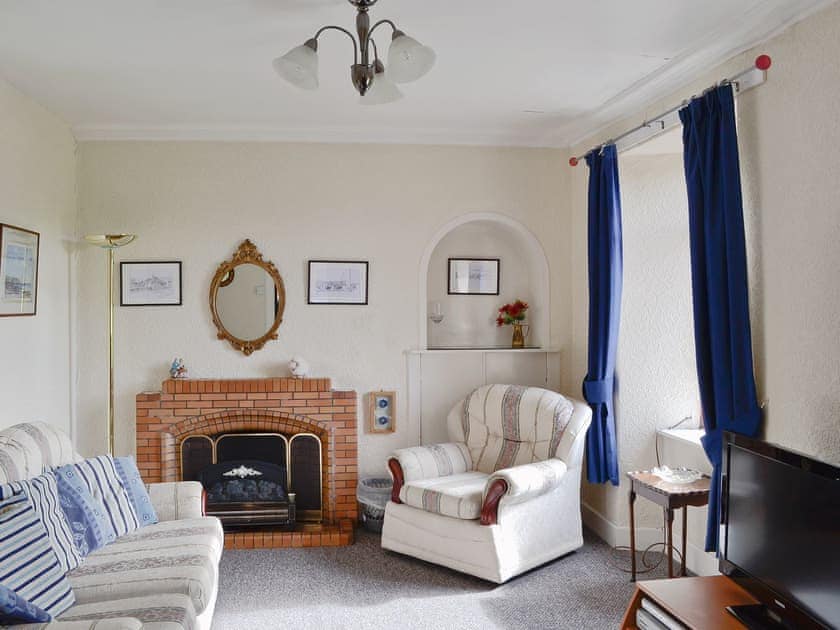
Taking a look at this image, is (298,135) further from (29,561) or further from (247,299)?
(29,561)

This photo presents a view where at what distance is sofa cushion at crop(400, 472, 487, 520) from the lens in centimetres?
368

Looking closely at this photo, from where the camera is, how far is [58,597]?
2.39m

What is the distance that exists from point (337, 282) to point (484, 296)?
109 cm

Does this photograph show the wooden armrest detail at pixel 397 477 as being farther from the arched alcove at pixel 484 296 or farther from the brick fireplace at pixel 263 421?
the arched alcove at pixel 484 296

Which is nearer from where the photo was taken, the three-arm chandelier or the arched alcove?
the three-arm chandelier

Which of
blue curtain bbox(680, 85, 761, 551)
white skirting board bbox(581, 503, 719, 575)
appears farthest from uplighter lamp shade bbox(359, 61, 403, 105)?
white skirting board bbox(581, 503, 719, 575)

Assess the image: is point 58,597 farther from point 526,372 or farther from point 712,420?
Result: point 526,372

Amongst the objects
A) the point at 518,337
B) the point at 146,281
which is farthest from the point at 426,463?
the point at 146,281

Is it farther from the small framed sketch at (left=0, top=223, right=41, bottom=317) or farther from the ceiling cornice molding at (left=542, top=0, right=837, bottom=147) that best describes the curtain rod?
the small framed sketch at (left=0, top=223, right=41, bottom=317)

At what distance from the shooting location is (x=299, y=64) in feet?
8.10

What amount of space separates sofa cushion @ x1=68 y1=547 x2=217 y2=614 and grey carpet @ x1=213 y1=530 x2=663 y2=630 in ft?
1.69

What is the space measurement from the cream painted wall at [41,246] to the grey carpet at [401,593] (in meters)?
1.46

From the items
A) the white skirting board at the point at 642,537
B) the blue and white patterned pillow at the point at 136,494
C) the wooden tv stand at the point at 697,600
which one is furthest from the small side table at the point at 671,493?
the blue and white patterned pillow at the point at 136,494

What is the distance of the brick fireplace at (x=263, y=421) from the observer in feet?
14.6
